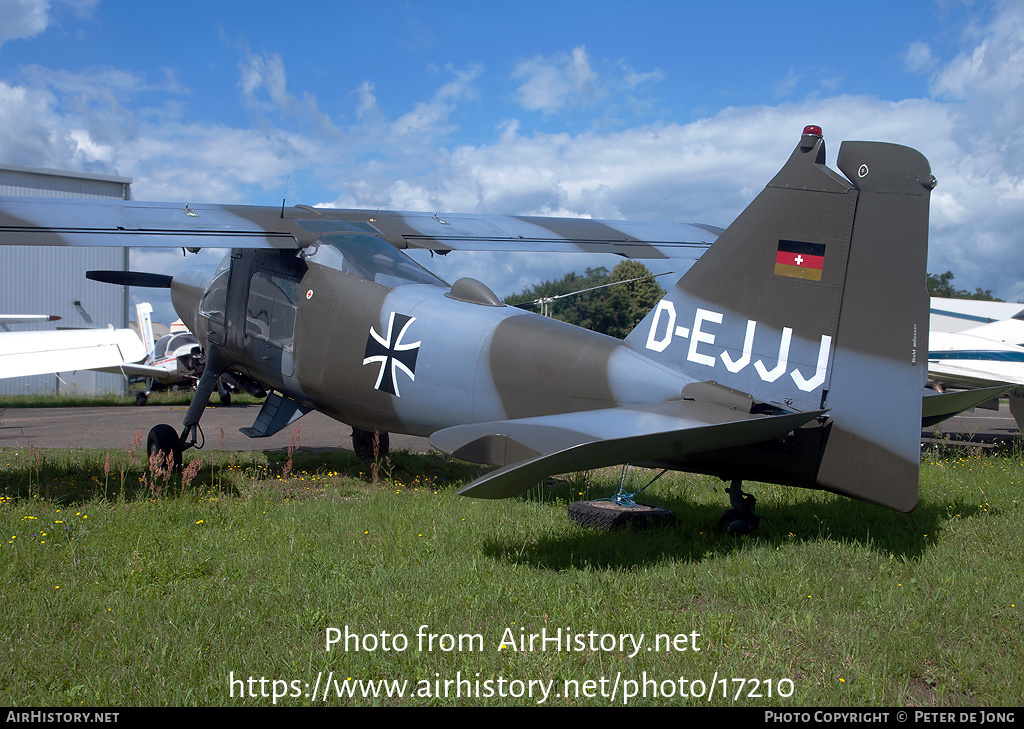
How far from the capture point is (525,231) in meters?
9.55

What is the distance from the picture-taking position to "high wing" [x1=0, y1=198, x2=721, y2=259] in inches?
257

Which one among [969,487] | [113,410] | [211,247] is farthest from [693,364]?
[113,410]

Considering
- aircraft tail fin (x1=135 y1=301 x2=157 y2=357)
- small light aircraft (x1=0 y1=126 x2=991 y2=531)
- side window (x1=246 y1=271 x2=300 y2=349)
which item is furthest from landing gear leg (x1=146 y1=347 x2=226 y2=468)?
aircraft tail fin (x1=135 y1=301 x2=157 y2=357)

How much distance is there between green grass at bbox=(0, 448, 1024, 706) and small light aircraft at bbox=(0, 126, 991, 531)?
2.33 ft

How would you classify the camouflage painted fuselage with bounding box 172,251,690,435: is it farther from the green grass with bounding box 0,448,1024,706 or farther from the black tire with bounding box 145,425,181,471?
the black tire with bounding box 145,425,181,471

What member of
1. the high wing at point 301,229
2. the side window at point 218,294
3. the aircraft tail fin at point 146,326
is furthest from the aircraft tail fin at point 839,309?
the aircraft tail fin at point 146,326

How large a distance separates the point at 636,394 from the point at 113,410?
68.7ft

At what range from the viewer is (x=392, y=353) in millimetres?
6500

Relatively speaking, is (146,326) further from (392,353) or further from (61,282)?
(392,353)

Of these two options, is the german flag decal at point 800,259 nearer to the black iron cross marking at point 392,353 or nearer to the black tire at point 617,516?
the black tire at point 617,516

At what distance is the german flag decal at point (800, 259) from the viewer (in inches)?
181

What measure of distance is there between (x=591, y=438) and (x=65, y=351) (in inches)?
313

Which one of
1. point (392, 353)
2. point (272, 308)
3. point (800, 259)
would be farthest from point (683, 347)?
point (272, 308)

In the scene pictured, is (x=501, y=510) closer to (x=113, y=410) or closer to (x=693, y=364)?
(x=693, y=364)
